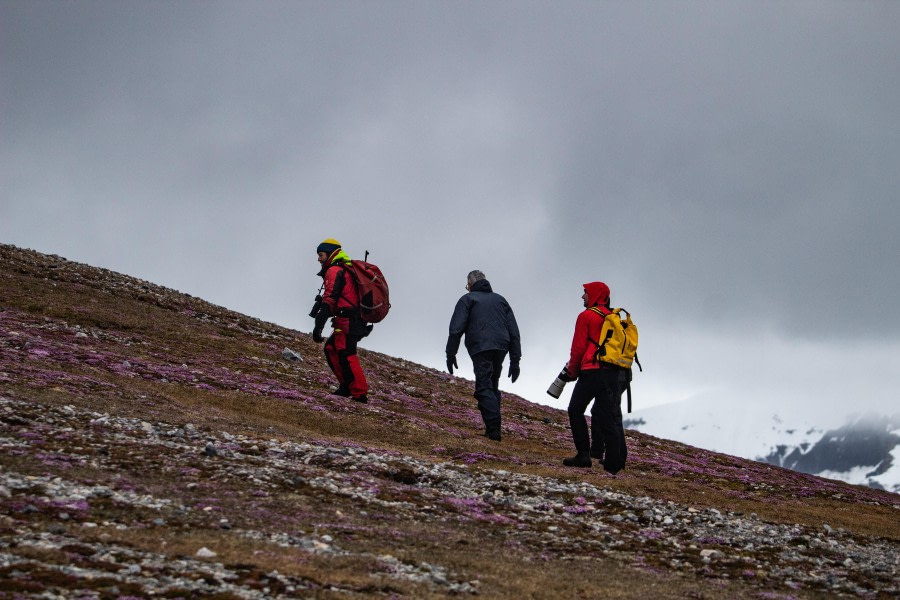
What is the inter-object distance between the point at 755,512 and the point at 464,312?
33.9ft

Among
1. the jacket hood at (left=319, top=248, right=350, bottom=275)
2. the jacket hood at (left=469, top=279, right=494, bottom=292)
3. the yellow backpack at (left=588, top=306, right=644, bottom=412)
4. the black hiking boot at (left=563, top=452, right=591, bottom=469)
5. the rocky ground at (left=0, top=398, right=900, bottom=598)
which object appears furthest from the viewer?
the jacket hood at (left=319, top=248, right=350, bottom=275)

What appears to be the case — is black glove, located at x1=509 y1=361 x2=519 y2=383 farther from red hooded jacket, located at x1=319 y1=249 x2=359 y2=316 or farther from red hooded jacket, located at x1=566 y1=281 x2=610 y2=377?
red hooded jacket, located at x1=319 y1=249 x2=359 y2=316

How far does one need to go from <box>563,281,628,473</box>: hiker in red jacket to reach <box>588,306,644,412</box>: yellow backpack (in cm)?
19

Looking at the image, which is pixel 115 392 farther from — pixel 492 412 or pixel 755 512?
pixel 755 512

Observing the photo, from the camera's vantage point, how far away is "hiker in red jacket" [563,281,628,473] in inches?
856

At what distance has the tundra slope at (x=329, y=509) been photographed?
10344 mm

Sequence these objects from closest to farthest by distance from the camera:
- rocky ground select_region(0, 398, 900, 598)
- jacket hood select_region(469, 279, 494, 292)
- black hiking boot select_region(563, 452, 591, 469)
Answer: rocky ground select_region(0, 398, 900, 598)
black hiking boot select_region(563, 452, 591, 469)
jacket hood select_region(469, 279, 494, 292)

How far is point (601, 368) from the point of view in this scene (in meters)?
21.7

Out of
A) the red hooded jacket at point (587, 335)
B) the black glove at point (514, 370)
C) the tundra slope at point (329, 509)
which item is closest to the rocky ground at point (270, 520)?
the tundra slope at point (329, 509)

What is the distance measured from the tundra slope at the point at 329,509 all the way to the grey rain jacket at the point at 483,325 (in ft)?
10.1

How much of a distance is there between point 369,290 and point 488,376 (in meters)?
4.77

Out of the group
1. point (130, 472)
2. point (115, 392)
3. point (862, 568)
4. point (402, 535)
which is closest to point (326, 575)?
point (402, 535)

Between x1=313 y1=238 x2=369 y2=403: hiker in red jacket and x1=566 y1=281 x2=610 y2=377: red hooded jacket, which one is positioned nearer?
x1=566 y1=281 x2=610 y2=377: red hooded jacket

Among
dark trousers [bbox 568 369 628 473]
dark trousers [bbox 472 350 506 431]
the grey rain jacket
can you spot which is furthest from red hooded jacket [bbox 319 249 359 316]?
dark trousers [bbox 568 369 628 473]
